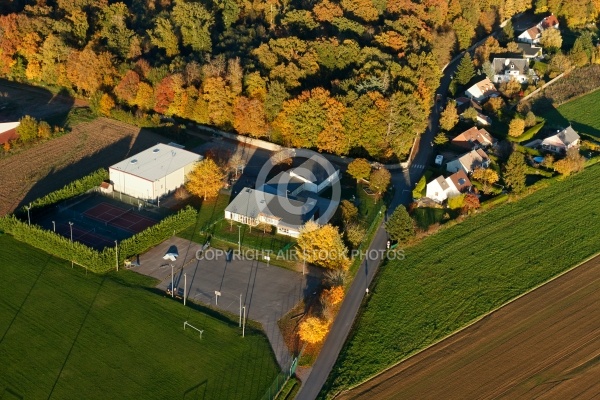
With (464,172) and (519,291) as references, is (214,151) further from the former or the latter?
(519,291)

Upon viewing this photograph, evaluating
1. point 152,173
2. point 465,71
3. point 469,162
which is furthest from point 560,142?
point 152,173

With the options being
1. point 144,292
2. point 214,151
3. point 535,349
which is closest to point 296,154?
point 214,151

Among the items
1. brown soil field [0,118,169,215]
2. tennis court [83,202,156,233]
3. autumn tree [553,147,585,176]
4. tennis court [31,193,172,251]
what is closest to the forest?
brown soil field [0,118,169,215]

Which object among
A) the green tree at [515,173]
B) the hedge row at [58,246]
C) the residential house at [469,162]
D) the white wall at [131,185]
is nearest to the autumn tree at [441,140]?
the residential house at [469,162]

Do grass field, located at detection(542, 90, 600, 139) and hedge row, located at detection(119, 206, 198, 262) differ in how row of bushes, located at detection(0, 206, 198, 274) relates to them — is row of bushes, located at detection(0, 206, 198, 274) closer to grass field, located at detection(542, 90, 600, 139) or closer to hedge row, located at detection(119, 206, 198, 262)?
hedge row, located at detection(119, 206, 198, 262)

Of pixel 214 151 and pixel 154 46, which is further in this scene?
pixel 154 46

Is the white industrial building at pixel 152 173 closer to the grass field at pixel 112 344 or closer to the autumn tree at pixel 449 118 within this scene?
the grass field at pixel 112 344
